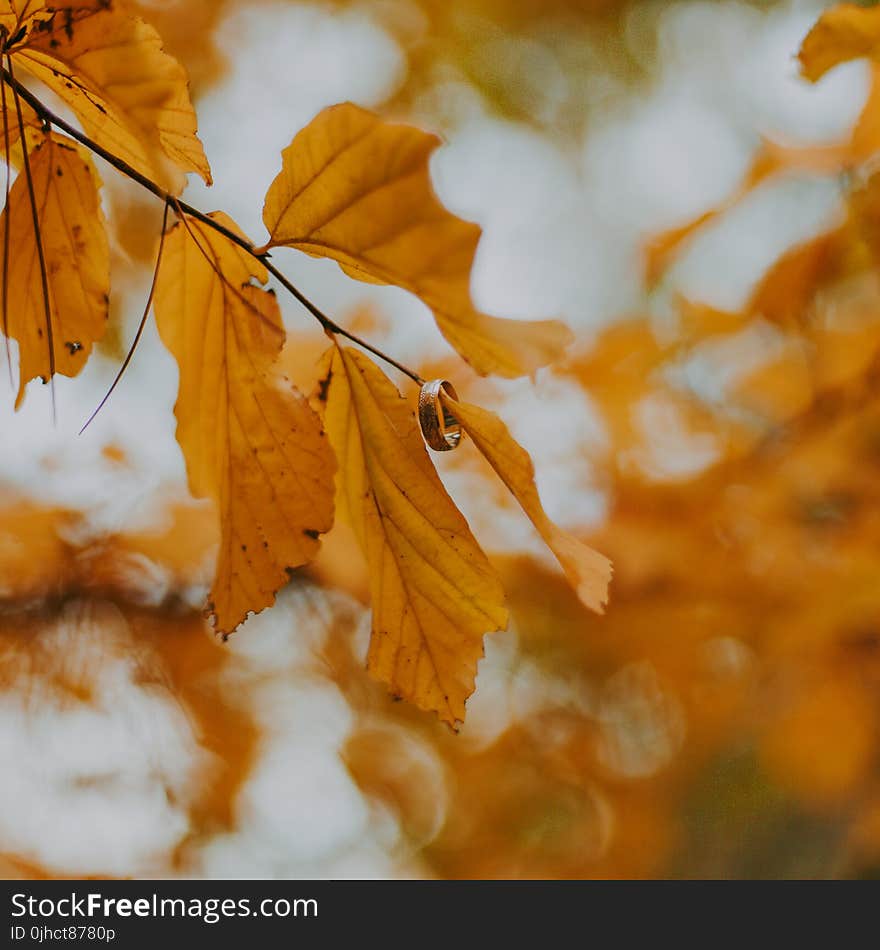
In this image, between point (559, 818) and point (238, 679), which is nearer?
point (238, 679)

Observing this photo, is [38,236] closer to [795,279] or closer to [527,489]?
[527,489]

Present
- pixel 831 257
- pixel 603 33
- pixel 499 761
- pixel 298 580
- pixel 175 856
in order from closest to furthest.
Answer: pixel 831 257 < pixel 298 580 < pixel 175 856 < pixel 499 761 < pixel 603 33

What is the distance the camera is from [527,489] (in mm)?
282

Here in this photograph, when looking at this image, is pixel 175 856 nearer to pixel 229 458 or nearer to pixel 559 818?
pixel 559 818

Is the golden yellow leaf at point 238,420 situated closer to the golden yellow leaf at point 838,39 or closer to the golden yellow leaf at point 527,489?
the golden yellow leaf at point 527,489

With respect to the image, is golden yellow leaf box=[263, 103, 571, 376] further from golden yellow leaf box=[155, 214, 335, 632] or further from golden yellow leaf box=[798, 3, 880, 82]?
golden yellow leaf box=[798, 3, 880, 82]

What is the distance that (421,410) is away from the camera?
0.97 feet

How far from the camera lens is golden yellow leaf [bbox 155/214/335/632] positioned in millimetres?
309

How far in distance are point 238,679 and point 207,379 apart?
1107mm

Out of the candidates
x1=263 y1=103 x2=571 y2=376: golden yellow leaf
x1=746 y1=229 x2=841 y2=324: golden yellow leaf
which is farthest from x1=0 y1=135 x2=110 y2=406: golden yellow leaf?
x1=746 y1=229 x2=841 y2=324: golden yellow leaf

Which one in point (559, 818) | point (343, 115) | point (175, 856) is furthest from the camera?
point (559, 818)

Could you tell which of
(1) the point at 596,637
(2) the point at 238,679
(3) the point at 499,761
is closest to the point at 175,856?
(2) the point at 238,679

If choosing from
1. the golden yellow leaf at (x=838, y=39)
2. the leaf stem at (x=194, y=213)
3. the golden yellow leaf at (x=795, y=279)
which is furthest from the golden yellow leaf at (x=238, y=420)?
the golden yellow leaf at (x=795, y=279)

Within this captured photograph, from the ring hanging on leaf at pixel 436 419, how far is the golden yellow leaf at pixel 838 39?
288 mm
